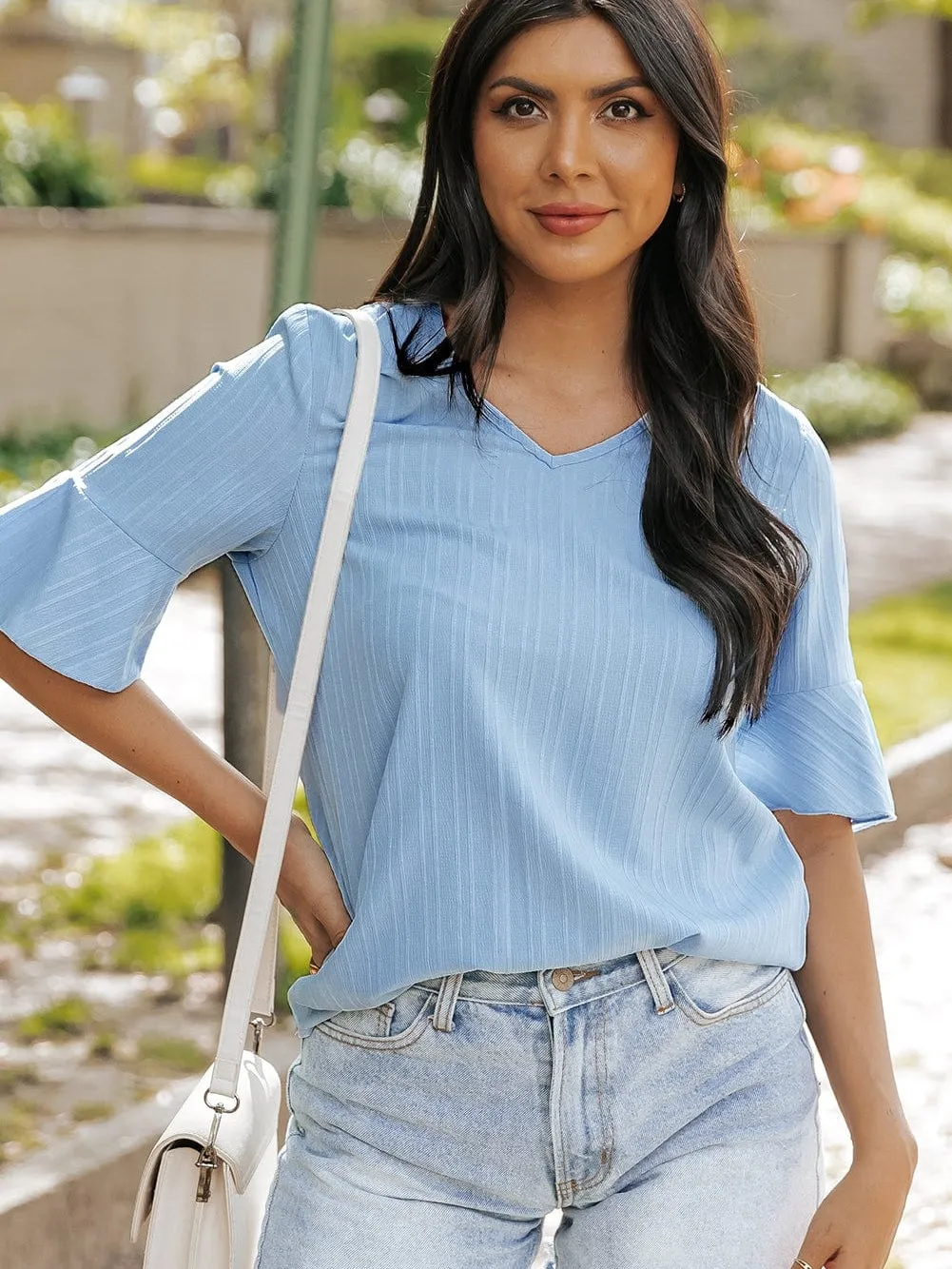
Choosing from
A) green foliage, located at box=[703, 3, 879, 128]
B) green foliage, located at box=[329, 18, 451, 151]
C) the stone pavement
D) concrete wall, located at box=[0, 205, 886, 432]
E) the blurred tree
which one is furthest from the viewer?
green foliage, located at box=[703, 3, 879, 128]

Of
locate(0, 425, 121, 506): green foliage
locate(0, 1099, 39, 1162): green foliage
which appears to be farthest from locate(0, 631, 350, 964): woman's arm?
locate(0, 425, 121, 506): green foliage

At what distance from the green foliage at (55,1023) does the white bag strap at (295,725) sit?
247 cm

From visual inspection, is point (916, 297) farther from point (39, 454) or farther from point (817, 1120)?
point (817, 1120)

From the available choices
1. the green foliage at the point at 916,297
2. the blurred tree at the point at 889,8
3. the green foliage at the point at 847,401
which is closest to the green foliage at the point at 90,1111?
the blurred tree at the point at 889,8

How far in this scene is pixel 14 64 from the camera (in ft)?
73.6

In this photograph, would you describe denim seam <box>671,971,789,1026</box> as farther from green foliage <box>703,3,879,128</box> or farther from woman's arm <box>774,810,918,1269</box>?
green foliage <box>703,3,879,128</box>

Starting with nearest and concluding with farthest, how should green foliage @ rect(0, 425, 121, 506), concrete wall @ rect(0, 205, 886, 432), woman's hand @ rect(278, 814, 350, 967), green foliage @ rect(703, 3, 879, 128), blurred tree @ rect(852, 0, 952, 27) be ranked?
woman's hand @ rect(278, 814, 350, 967), green foliage @ rect(0, 425, 121, 506), concrete wall @ rect(0, 205, 886, 432), blurred tree @ rect(852, 0, 952, 27), green foliage @ rect(703, 3, 879, 128)

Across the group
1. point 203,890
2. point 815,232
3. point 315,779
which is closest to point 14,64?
point 815,232

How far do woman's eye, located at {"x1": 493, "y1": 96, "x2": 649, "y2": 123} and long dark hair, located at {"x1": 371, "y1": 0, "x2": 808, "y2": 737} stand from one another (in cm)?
3

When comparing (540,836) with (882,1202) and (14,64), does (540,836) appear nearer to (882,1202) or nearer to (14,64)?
(882,1202)

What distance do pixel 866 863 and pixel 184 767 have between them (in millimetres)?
4703

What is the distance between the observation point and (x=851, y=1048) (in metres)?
2.19

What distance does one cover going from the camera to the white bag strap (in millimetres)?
1945

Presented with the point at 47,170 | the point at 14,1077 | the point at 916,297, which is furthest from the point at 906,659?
the point at 916,297
